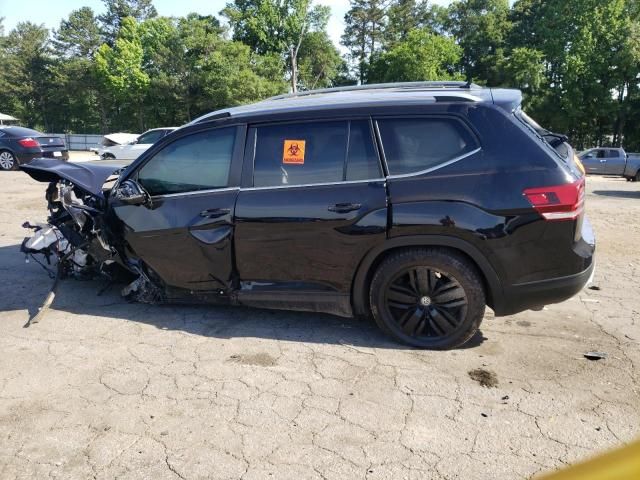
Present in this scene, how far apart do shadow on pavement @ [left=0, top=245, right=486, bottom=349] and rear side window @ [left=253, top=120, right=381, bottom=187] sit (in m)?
1.22

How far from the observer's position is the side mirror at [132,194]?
13.6 ft

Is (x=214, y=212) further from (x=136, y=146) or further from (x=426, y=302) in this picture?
(x=136, y=146)

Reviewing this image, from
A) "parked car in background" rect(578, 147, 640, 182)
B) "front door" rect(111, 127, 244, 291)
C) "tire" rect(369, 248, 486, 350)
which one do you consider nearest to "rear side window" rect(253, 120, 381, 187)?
"front door" rect(111, 127, 244, 291)

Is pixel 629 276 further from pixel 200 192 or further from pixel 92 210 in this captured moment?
pixel 92 210

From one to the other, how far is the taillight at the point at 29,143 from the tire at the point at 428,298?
15.1 meters

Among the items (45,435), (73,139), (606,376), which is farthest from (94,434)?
(73,139)

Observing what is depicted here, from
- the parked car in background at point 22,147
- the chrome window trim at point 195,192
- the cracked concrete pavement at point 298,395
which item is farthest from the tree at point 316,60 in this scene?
the cracked concrete pavement at point 298,395

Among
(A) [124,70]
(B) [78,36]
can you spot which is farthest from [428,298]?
(B) [78,36]

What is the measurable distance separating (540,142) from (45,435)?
11.7 feet

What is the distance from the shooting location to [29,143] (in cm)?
1530

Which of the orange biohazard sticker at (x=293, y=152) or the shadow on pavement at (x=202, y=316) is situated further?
Result: the shadow on pavement at (x=202, y=316)

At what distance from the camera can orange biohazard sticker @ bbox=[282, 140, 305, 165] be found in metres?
3.80

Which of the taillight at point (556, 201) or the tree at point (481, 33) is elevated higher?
the tree at point (481, 33)

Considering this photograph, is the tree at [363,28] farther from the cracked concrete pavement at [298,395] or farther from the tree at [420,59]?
the cracked concrete pavement at [298,395]
